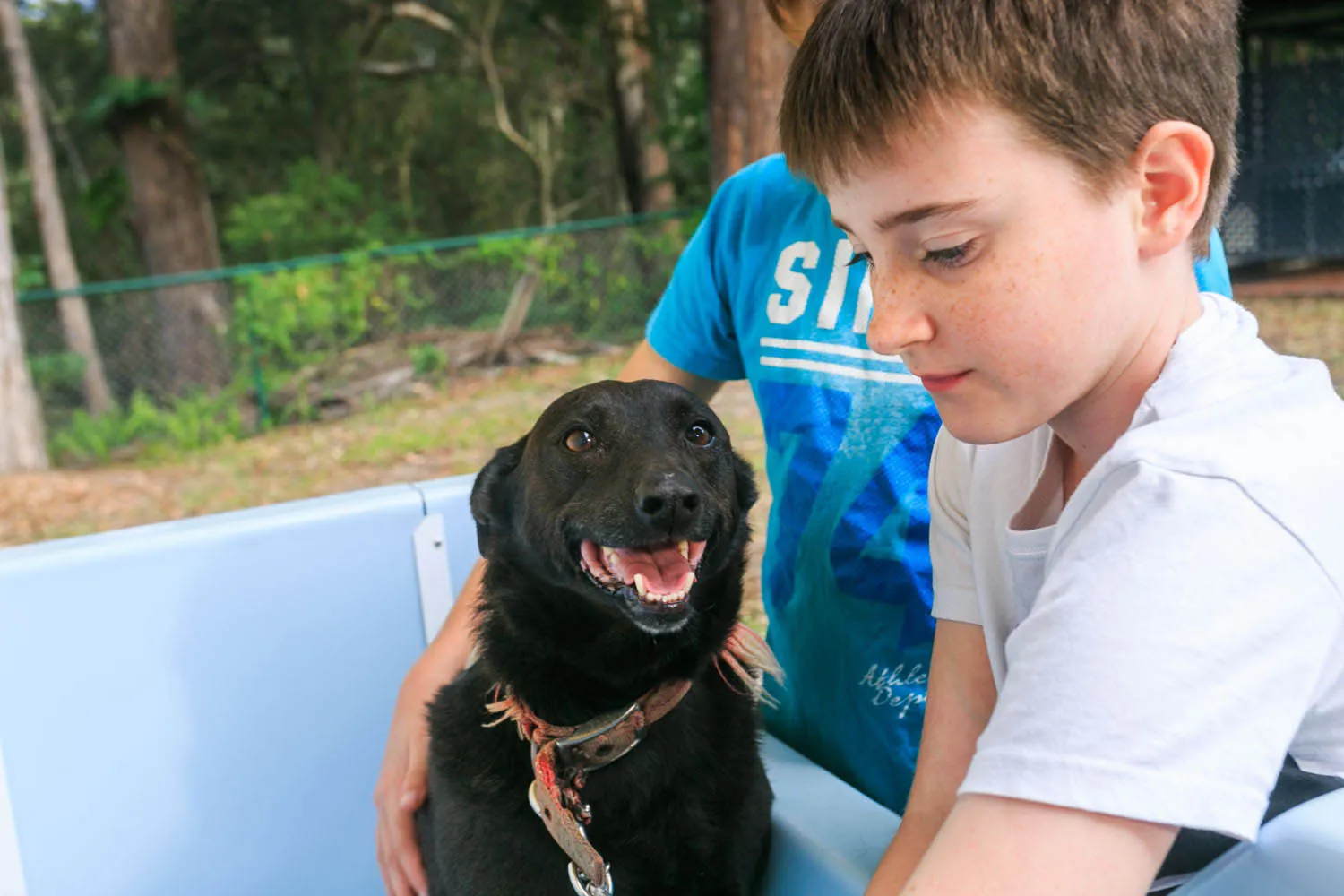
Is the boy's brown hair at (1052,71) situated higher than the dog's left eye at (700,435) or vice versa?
the boy's brown hair at (1052,71)

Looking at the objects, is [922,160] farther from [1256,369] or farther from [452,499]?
[452,499]

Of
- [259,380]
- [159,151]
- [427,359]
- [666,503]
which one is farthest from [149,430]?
[666,503]

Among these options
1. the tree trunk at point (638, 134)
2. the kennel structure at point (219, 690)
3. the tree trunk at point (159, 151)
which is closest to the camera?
the kennel structure at point (219, 690)

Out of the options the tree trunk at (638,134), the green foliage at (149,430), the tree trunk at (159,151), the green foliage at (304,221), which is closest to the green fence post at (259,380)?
the green foliage at (149,430)

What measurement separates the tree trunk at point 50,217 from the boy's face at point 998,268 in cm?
776

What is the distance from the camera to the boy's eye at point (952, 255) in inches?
32.2

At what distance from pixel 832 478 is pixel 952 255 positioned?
727 mm

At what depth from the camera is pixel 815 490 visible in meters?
1.56

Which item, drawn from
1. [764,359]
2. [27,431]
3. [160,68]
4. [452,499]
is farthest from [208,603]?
[160,68]

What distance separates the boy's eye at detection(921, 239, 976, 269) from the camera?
32.2 inches

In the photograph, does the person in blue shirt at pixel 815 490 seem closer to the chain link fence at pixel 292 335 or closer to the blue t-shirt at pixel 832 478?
the blue t-shirt at pixel 832 478

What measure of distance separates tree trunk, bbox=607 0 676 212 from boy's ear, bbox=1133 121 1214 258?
1031 centimetres

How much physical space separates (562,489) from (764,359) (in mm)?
392

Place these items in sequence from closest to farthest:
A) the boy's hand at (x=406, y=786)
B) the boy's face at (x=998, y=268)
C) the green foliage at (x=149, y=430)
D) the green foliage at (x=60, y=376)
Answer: the boy's face at (x=998, y=268)
the boy's hand at (x=406, y=786)
the green foliage at (x=149, y=430)
the green foliage at (x=60, y=376)
